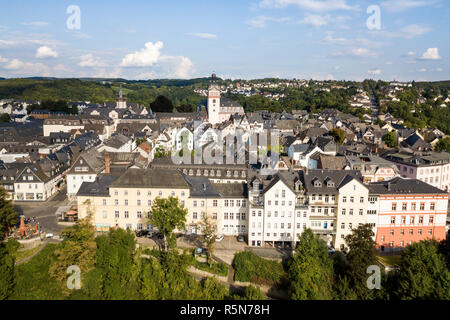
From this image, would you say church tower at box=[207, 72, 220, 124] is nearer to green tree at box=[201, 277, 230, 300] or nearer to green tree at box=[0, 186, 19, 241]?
green tree at box=[0, 186, 19, 241]

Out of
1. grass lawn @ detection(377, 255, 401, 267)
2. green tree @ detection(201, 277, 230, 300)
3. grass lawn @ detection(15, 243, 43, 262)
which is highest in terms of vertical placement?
grass lawn @ detection(15, 243, 43, 262)

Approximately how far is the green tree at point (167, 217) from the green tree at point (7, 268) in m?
14.1

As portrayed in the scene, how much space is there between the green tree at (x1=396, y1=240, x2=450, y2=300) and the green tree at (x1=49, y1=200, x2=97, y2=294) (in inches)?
1174

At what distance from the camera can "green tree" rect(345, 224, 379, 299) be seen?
3547 centimetres

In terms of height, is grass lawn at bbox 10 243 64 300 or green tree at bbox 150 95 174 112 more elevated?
green tree at bbox 150 95 174 112

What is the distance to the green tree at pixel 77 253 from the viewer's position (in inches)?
1406

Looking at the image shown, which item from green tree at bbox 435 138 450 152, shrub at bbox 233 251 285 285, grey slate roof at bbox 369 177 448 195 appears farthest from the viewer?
green tree at bbox 435 138 450 152

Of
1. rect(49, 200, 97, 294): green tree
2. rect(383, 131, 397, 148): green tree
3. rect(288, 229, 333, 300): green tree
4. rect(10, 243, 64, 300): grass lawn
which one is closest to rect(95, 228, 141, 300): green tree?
rect(49, 200, 97, 294): green tree

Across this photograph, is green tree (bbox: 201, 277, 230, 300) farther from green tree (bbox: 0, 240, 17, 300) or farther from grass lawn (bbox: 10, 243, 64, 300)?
green tree (bbox: 0, 240, 17, 300)

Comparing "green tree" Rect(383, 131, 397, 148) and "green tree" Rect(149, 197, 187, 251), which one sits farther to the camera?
"green tree" Rect(383, 131, 397, 148)

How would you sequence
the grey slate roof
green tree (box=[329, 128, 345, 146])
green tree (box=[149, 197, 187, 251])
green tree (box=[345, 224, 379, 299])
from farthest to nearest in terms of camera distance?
1. green tree (box=[329, 128, 345, 146])
2. the grey slate roof
3. green tree (box=[149, 197, 187, 251])
4. green tree (box=[345, 224, 379, 299])

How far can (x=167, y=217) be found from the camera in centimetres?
4006

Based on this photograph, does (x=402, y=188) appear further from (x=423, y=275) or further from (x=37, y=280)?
(x=37, y=280)
